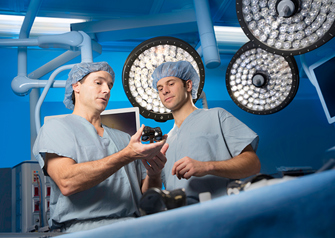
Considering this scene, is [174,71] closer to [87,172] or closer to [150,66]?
[150,66]

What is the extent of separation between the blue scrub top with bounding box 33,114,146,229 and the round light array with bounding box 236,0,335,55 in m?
0.99

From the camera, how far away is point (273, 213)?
434mm

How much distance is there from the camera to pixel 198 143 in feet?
5.23

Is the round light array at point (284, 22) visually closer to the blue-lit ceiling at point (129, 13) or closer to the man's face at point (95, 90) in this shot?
the man's face at point (95, 90)

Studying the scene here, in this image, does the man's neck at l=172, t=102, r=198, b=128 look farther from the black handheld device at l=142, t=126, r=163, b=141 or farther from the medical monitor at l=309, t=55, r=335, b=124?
the medical monitor at l=309, t=55, r=335, b=124

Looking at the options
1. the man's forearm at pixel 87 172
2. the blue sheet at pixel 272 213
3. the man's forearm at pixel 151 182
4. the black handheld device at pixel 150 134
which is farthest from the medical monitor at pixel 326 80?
the blue sheet at pixel 272 213

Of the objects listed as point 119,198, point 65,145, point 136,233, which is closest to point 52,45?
point 65,145

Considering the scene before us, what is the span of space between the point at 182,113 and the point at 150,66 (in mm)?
376

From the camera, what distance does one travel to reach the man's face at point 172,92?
179 centimetres

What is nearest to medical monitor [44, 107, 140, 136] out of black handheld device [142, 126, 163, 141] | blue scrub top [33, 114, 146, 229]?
blue scrub top [33, 114, 146, 229]

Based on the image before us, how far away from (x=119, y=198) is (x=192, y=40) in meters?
Result: 2.35

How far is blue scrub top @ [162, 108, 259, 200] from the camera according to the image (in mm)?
1508

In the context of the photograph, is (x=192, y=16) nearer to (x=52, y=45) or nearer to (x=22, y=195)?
(x=52, y=45)

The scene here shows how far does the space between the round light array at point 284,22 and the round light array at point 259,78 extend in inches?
25.8
